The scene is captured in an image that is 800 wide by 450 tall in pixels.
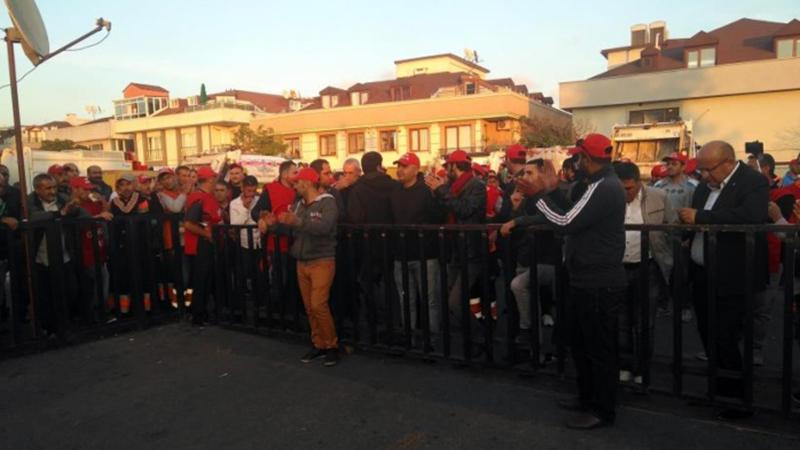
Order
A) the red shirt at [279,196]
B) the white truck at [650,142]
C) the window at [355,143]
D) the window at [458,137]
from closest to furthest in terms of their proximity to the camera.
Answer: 1. the red shirt at [279,196]
2. the white truck at [650,142]
3. the window at [458,137]
4. the window at [355,143]

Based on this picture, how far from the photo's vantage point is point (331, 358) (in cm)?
559

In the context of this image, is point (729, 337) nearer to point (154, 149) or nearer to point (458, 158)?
Answer: point (458, 158)

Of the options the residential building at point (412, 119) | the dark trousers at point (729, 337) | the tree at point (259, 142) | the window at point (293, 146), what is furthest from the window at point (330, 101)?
the dark trousers at point (729, 337)

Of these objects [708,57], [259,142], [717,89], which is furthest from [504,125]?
[259,142]

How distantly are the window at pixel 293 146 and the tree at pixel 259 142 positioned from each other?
176 cm

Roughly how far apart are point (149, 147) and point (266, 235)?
204ft

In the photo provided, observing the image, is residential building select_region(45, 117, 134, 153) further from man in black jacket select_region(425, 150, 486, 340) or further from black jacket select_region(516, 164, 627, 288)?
black jacket select_region(516, 164, 627, 288)

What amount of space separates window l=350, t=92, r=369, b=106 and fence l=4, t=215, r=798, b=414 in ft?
155

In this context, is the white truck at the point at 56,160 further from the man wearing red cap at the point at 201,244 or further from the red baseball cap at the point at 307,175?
the red baseball cap at the point at 307,175

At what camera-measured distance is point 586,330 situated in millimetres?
4016

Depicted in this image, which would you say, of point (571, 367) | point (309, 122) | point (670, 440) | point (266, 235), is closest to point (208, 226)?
point (266, 235)

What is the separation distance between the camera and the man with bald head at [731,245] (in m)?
3.96

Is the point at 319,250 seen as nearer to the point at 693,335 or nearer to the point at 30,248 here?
the point at 30,248

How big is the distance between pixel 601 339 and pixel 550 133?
120 feet
